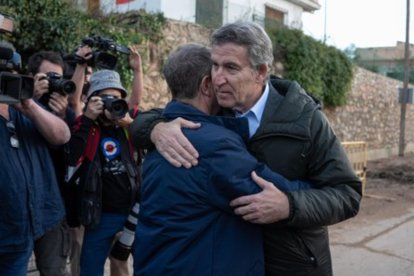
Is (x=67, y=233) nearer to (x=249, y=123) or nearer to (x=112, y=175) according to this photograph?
(x=112, y=175)

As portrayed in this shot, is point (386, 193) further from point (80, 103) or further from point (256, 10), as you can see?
point (256, 10)

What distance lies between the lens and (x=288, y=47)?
11141mm

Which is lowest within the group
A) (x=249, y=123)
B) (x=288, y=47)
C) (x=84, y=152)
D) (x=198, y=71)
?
(x=84, y=152)

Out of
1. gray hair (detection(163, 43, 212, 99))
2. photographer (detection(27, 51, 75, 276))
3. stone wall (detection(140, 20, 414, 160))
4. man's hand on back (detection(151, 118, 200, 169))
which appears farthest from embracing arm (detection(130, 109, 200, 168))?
stone wall (detection(140, 20, 414, 160))

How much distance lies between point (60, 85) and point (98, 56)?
0.44 meters

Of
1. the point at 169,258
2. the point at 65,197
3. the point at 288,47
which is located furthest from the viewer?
the point at 288,47

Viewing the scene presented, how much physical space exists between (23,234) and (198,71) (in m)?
1.38

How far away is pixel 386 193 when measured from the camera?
31.8 ft

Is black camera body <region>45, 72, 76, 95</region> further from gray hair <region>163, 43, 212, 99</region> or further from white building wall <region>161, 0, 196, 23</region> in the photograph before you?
white building wall <region>161, 0, 196, 23</region>

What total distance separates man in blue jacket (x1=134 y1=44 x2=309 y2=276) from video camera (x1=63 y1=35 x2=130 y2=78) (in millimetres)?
1569

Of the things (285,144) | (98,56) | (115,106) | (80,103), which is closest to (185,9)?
(80,103)

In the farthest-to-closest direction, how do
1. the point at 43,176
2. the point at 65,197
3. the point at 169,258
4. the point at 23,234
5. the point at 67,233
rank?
1. the point at 65,197
2. the point at 67,233
3. the point at 43,176
4. the point at 23,234
5. the point at 169,258

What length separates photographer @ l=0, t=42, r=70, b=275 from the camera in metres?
2.46

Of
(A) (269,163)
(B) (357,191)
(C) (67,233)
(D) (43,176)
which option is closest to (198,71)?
(A) (269,163)
